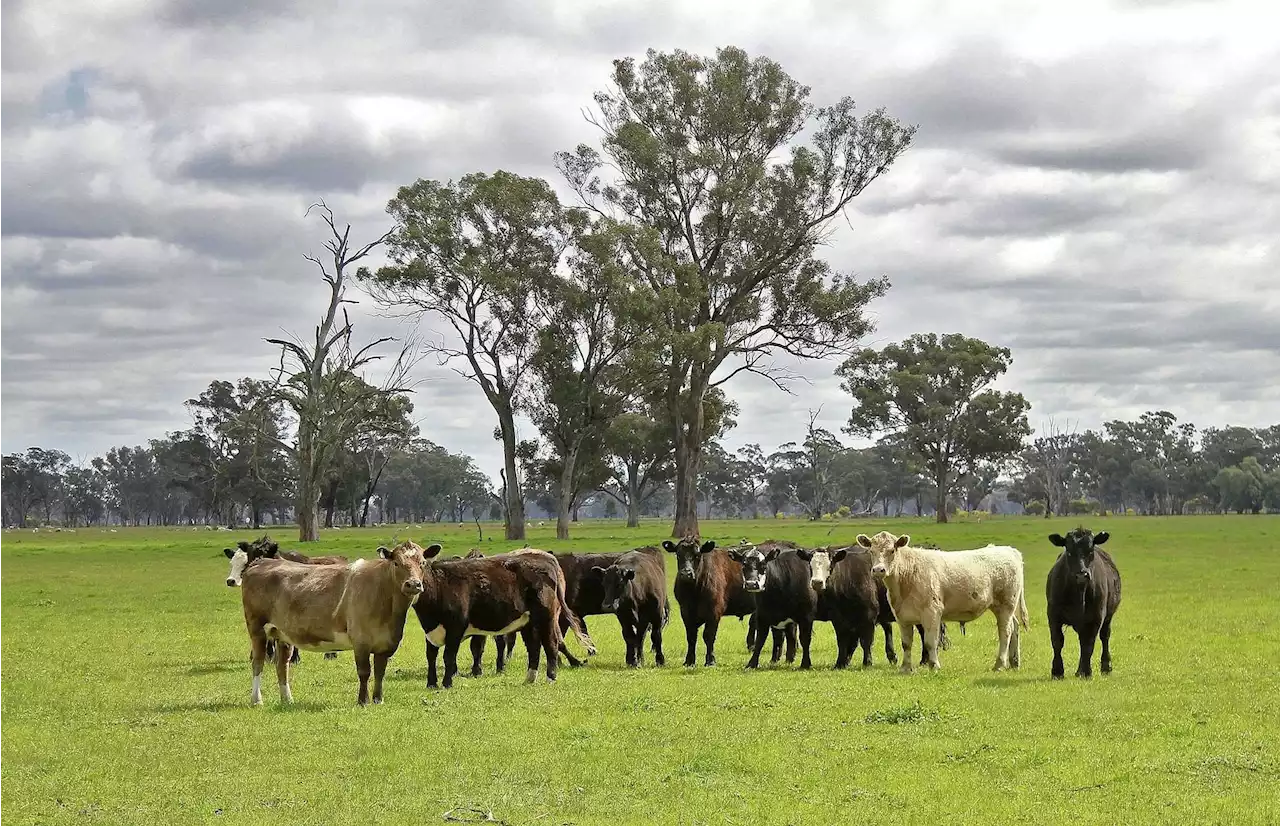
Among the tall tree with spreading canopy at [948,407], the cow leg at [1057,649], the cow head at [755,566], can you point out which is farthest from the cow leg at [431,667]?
the tall tree with spreading canopy at [948,407]

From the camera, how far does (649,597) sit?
61.3ft

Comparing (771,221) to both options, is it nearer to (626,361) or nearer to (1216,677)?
(626,361)

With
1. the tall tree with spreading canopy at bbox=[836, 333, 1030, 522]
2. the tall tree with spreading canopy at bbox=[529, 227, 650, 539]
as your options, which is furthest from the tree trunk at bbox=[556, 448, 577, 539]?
the tall tree with spreading canopy at bbox=[836, 333, 1030, 522]

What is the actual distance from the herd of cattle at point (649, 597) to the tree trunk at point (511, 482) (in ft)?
138

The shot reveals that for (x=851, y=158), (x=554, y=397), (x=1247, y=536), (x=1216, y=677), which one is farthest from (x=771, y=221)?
(x=1216, y=677)

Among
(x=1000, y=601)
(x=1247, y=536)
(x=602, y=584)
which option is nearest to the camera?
(x=1000, y=601)

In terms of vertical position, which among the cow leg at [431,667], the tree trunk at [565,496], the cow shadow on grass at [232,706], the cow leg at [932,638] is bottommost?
the cow shadow on grass at [232,706]

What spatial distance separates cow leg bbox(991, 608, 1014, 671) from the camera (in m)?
16.6

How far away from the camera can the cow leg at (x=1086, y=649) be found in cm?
1553

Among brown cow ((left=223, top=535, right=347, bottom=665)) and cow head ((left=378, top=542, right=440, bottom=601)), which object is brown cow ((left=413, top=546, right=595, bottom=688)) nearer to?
cow head ((left=378, top=542, right=440, bottom=601))

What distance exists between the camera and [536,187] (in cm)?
6203

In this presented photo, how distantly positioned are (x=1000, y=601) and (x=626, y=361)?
43508 mm

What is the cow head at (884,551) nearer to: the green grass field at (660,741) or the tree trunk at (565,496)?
the green grass field at (660,741)

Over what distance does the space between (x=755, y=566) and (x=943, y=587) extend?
245 centimetres
